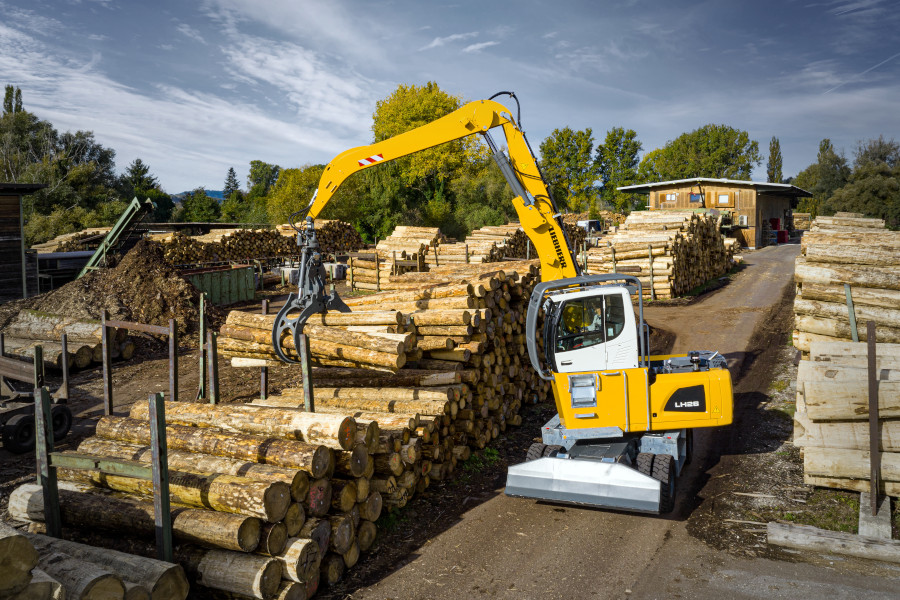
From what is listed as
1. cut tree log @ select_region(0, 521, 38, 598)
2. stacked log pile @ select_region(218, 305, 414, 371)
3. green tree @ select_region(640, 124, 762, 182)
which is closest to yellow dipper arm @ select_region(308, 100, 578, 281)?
stacked log pile @ select_region(218, 305, 414, 371)

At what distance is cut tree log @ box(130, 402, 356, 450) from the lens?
7.02 m

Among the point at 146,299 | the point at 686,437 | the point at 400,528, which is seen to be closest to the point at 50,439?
the point at 400,528

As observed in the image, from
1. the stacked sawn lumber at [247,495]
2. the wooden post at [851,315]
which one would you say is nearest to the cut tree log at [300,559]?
the stacked sawn lumber at [247,495]

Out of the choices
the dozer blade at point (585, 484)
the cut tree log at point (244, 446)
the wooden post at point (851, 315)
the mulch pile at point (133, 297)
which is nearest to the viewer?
the cut tree log at point (244, 446)

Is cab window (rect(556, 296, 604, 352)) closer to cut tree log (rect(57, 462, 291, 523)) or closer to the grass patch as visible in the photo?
the grass patch

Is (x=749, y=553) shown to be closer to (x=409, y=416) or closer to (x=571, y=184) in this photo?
(x=409, y=416)

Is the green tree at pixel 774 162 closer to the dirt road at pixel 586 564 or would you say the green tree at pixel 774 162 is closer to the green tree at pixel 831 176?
the green tree at pixel 831 176

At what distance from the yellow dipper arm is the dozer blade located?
4160 mm

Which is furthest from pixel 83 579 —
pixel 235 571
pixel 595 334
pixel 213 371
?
pixel 595 334

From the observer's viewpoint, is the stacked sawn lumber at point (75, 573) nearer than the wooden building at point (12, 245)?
Yes

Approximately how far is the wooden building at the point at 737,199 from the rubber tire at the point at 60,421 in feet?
132

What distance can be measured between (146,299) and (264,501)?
15.2 metres

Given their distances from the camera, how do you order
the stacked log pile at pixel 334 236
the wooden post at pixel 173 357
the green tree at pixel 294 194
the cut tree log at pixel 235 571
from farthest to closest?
the green tree at pixel 294 194
the stacked log pile at pixel 334 236
the wooden post at pixel 173 357
the cut tree log at pixel 235 571

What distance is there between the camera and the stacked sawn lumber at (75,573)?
4.39m
